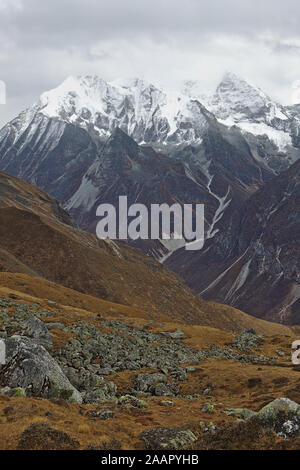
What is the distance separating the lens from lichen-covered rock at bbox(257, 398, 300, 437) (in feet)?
63.6

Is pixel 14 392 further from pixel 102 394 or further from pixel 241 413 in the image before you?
pixel 241 413

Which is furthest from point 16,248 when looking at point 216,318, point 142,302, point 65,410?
point 65,410

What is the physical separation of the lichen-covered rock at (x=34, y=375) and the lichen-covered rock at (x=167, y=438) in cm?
780

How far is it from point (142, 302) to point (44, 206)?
87056mm

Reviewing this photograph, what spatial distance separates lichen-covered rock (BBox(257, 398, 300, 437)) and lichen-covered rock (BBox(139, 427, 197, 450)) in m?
3.66

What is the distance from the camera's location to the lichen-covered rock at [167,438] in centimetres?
1788

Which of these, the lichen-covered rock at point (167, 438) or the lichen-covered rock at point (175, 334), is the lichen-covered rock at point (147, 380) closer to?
the lichen-covered rock at point (167, 438)

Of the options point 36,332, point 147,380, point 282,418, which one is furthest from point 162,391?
point 282,418

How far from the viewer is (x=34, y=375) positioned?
2508cm

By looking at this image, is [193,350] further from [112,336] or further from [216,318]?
[216,318]

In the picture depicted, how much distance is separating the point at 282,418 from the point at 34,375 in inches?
560

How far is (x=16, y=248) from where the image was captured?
122562 mm

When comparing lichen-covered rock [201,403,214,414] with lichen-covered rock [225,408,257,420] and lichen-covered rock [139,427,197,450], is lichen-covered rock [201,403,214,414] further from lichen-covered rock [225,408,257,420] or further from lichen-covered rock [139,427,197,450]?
lichen-covered rock [139,427,197,450]

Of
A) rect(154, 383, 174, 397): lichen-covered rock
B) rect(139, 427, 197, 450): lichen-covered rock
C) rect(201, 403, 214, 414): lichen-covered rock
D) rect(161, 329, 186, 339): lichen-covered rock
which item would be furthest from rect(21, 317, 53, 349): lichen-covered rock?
rect(161, 329, 186, 339): lichen-covered rock
